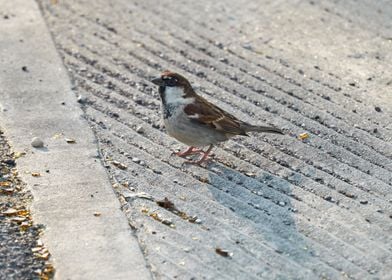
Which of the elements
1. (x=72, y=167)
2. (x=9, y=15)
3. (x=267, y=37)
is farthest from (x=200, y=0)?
(x=72, y=167)

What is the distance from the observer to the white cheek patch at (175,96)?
18.3 feet

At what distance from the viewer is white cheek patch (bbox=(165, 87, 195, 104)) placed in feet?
18.3

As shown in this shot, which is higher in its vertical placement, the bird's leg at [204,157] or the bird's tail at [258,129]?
the bird's tail at [258,129]

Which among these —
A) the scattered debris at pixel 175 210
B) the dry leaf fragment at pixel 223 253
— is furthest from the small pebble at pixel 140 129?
the dry leaf fragment at pixel 223 253

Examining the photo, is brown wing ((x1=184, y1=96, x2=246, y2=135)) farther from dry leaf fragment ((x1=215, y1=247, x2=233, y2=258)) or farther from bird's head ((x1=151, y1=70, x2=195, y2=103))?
dry leaf fragment ((x1=215, y1=247, x2=233, y2=258))

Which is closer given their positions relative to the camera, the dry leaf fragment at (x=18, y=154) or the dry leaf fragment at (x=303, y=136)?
the dry leaf fragment at (x=18, y=154)

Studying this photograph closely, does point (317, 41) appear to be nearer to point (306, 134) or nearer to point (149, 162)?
point (306, 134)

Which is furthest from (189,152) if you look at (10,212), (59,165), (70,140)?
(10,212)

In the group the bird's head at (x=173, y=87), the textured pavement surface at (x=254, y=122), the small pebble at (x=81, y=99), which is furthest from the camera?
the small pebble at (x=81, y=99)

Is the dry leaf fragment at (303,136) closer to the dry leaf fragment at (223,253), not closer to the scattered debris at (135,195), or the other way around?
the scattered debris at (135,195)

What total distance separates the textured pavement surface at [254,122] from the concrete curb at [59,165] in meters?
0.11

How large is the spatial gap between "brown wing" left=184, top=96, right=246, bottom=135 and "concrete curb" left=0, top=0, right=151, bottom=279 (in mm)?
656

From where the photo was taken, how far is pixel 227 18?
7660 mm

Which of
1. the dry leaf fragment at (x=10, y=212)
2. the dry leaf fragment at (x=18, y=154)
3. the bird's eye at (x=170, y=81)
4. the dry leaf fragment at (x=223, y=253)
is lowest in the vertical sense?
the dry leaf fragment at (x=18, y=154)
